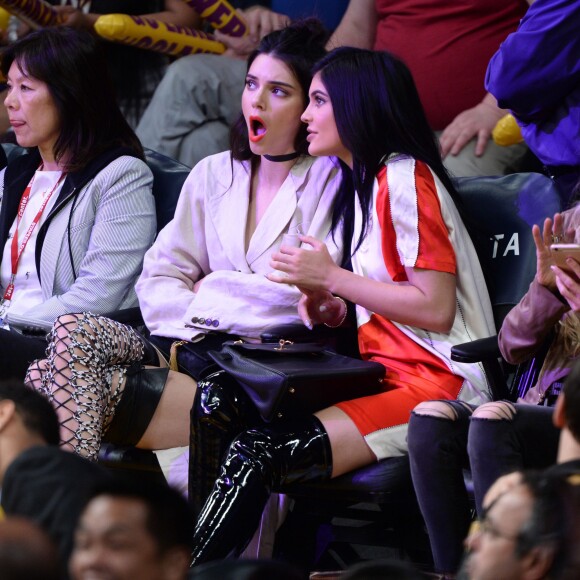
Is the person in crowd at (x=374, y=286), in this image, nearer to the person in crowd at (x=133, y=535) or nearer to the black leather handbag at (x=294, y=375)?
the black leather handbag at (x=294, y=375)

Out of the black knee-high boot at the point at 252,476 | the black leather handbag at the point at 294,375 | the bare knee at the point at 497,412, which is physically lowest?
the black knee-high boot at the point at 252,476

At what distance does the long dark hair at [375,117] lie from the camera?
318 cm

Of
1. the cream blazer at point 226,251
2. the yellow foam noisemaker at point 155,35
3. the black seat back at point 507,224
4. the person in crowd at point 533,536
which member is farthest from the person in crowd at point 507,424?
the yellow foam noisemaker at point 155,35

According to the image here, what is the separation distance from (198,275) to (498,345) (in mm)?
1101

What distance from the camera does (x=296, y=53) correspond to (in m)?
3.50

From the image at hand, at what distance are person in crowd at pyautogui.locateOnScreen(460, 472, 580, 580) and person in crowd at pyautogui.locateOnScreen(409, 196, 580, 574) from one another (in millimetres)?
837

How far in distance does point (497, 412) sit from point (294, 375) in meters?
0.51

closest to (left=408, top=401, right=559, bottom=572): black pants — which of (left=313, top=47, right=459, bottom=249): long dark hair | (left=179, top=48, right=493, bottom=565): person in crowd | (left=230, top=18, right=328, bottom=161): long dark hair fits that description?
(left=179, top=48, right=493, bottom=565): person in crowd

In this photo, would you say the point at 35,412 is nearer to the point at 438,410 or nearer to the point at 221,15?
the point at 438,410

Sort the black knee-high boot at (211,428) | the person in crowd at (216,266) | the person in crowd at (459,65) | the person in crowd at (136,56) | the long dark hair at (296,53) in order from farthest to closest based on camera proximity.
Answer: the person in crowd at (136,56)
the person in crowd at (459,65)
the long dark hair at (296,53)
the person in crowd at (216,266)
the black knee-high boot at (211,428)

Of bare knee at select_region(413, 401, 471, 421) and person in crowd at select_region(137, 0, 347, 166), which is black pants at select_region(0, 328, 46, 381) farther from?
person in crowd at select_region(137, 0, 347, 166)

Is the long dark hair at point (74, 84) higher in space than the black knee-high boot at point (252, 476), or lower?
higher

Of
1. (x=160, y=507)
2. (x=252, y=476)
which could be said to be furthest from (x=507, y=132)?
(x=160, y=507)

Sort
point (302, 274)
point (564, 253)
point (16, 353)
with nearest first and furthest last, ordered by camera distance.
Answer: point (564, 253), point (302, 274), point (16, 353)
